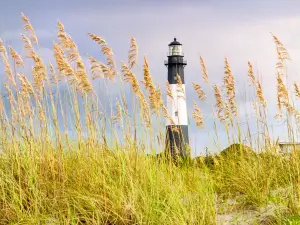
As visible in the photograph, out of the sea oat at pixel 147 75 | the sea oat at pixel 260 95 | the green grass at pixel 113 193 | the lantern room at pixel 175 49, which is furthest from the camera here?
the lantern room at pixel 175 49

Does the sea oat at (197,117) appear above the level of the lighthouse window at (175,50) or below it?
below

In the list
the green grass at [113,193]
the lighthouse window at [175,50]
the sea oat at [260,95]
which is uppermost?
the lighthouse window at [175,50]

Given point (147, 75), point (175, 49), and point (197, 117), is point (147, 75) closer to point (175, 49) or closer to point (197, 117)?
point (197, 117)

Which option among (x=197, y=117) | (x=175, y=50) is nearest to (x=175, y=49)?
(x=175, y=50)

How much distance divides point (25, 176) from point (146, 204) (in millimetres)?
1391

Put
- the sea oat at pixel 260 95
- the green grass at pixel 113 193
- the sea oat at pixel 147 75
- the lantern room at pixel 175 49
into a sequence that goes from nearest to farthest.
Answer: the green grass at pixel 113 193 < the sea oat at pixel 147 75 < the sea oat at pixel 260 95 < the lantern room at pixel 175 49

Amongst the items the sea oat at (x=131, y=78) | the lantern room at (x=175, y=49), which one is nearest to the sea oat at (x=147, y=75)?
the sea oat at (x=131, y=78)

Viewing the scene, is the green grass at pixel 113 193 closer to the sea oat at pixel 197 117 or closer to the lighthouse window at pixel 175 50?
the sea oat at pixel 197 117

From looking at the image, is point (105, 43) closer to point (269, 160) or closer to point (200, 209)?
point (200, 209)

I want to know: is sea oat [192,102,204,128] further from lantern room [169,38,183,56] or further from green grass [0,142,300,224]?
lantern room [169,38,183,56]

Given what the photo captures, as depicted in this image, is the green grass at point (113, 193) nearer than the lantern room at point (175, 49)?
Yes

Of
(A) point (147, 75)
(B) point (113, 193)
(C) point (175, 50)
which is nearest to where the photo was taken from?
(B) point (113, 193)

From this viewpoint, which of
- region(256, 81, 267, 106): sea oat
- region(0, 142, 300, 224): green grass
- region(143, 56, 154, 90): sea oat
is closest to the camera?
region(0, 142, 300, 224): green grass

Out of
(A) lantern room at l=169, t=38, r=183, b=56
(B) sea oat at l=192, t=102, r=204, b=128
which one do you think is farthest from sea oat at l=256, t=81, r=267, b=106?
(A) lantern room at l=169, t=38, r=183, b=56
